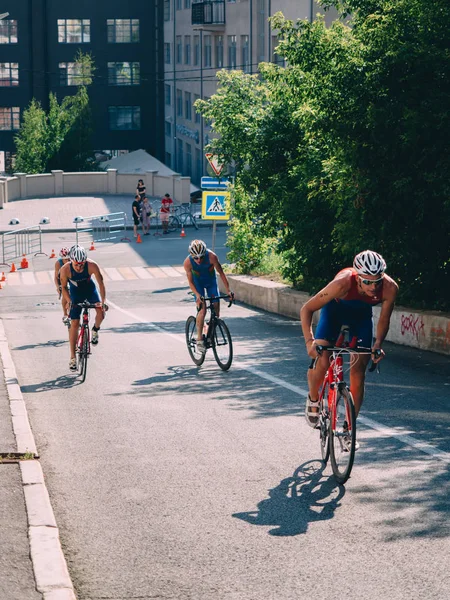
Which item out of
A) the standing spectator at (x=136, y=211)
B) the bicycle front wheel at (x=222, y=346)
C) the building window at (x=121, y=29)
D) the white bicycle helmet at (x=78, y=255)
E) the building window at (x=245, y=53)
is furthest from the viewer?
the building window at (x=121, y=29)

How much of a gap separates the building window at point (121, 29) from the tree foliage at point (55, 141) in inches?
448

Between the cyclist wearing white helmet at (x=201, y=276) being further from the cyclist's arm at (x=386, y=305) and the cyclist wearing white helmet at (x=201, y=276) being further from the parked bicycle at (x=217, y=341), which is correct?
the cyclist's arm at (x=386, y=305)

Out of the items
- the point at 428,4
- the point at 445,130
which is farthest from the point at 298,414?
the point at 428,4

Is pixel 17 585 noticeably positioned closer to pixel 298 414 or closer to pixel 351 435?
pixel 351 435

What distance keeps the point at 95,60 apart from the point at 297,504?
73.4 meters

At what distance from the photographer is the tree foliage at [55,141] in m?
65.4

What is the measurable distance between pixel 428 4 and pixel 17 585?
11837 mm

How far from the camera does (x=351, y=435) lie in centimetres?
746

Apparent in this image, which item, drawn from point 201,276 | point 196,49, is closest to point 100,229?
point 196,49

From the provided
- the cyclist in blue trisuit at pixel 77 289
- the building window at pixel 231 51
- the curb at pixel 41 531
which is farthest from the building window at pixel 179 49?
the curb at pixel 41 531

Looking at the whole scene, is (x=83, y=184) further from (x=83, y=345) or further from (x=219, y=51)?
(x=83, y=345)

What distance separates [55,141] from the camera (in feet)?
216

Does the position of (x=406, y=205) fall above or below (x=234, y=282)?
above

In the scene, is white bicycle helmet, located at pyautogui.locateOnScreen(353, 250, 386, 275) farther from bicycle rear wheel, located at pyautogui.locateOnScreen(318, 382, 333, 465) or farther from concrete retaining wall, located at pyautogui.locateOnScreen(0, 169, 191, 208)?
concrete retaining wall, located at pyautogui.locateOnScreen(0, 169, 191, 208)
